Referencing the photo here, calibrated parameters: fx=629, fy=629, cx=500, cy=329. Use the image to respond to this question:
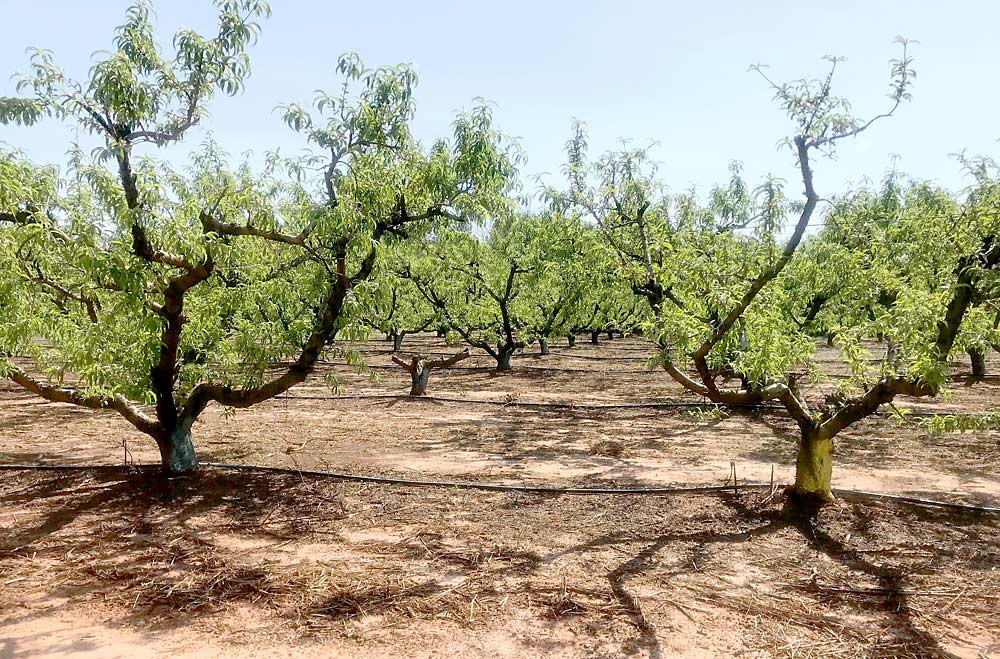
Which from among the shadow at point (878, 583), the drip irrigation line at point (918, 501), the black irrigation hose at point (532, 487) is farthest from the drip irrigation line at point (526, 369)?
the shadow at point (878, 583)

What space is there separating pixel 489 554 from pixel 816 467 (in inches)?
142

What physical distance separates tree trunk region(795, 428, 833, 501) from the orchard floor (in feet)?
0.97

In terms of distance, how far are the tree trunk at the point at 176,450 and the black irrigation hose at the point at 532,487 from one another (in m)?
0.39

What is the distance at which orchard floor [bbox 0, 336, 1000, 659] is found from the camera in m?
4.21

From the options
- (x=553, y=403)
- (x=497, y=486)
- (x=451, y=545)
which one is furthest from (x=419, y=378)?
(x=451, y=545)

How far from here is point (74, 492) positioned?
7172 mm

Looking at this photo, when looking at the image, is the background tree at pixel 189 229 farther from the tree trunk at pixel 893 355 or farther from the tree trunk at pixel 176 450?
the tree trunk at pixel 893 355

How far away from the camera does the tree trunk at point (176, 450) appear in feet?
24.8

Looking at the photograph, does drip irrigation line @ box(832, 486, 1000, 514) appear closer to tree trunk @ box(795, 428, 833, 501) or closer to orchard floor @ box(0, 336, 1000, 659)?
orchard floor @ box(0, 336, 1000, 659)

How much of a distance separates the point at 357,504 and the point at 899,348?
578 cm

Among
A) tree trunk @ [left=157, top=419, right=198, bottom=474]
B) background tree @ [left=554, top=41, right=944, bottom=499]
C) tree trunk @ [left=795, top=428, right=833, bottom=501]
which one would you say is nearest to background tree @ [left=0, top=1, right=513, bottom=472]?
tree trunk @ [left=157, top=419, right=198, bottom=474]

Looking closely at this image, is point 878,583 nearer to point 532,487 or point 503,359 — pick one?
point 532,487

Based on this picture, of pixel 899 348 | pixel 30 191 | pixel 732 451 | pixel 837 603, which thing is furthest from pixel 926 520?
pixel 30 191

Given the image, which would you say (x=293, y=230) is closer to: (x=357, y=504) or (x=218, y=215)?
(x=218, y=215)
